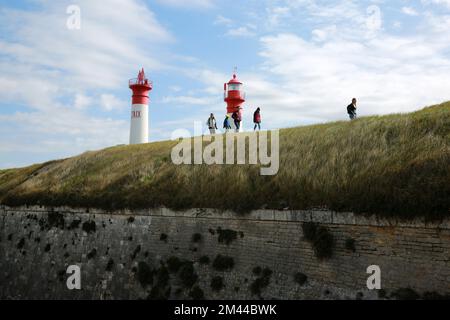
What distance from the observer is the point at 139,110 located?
2970 cm

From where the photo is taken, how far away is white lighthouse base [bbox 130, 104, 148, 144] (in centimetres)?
2964

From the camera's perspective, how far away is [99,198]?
15.0 m

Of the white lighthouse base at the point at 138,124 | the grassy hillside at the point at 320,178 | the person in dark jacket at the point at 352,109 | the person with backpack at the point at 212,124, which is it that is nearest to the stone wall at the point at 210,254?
the grassy hillside at the point at 320,178

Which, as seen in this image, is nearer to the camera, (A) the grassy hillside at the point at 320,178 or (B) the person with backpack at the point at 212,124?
(A) the grassy hillside at the point at 320,178

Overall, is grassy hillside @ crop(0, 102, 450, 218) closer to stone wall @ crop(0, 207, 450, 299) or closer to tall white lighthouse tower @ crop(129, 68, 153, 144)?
stone wall @ crop(0, 207, 450, 299)

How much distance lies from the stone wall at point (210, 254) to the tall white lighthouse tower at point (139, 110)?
12801mm

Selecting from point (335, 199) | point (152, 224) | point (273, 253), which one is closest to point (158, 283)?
point (152, 224)

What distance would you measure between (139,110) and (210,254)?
795 inches

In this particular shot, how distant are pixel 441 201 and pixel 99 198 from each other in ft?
37.8

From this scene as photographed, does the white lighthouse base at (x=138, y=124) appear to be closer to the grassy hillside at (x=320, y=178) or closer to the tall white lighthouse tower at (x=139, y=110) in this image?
the tall white lighthouse tower at (x=139, y=110)

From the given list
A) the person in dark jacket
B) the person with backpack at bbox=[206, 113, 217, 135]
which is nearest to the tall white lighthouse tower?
the person with backpack at bbox=[206, 113, 217, 135]

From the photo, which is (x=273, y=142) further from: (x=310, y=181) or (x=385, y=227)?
(x=385, y=227)

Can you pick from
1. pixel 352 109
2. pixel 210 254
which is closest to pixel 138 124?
pixel 352 109

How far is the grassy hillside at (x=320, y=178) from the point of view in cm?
895
